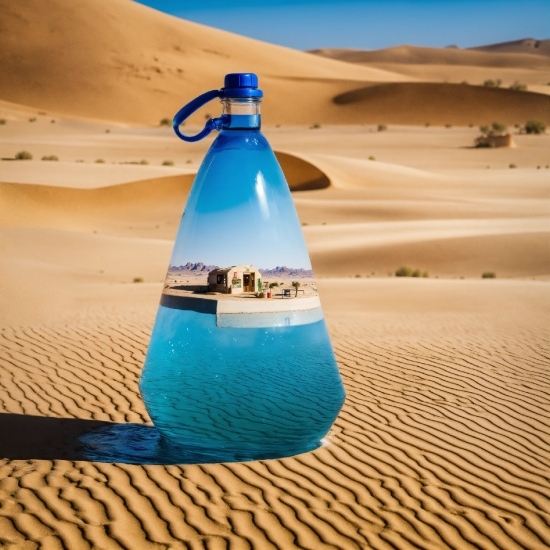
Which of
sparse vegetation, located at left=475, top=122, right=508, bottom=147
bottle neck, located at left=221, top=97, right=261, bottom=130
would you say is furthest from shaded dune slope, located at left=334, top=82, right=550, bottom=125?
bottle neck, located at left=221, top=97, right=261, bottom=130

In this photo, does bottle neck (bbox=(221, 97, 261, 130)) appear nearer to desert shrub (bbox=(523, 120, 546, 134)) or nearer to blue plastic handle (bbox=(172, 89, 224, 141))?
blue plastic handle (bbox=(172, 89, 224, 141))

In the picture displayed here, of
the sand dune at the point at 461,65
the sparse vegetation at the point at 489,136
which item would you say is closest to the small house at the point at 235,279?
the sparse vegetation at the point at 489,136

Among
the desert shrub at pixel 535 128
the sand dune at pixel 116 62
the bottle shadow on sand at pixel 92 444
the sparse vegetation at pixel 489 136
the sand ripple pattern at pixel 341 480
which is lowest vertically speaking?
the sand ripple pattern at pixel 341 480

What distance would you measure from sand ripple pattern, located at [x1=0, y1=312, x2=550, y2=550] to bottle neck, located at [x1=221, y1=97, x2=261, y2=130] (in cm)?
183

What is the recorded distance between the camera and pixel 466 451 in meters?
5.86

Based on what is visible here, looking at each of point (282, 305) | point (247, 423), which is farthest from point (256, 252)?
point (247, 423)

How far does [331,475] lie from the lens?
509 centimetres

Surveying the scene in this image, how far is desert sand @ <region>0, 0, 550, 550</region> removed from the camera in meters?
4.43

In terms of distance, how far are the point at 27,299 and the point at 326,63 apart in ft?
312

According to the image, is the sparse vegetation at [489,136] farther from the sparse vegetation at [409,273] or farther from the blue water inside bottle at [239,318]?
the blue water inside bottle at [239,318]

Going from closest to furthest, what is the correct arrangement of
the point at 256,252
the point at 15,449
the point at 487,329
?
the point at 256,252 < the point at 15,449 < the point at 487,329

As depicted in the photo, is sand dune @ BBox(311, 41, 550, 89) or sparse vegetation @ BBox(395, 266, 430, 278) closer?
sparse vegetation @ BBox(395, 266, 430, 278)

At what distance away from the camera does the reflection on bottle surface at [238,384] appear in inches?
189

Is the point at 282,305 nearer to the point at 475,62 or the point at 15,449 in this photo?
the point at 15,449
